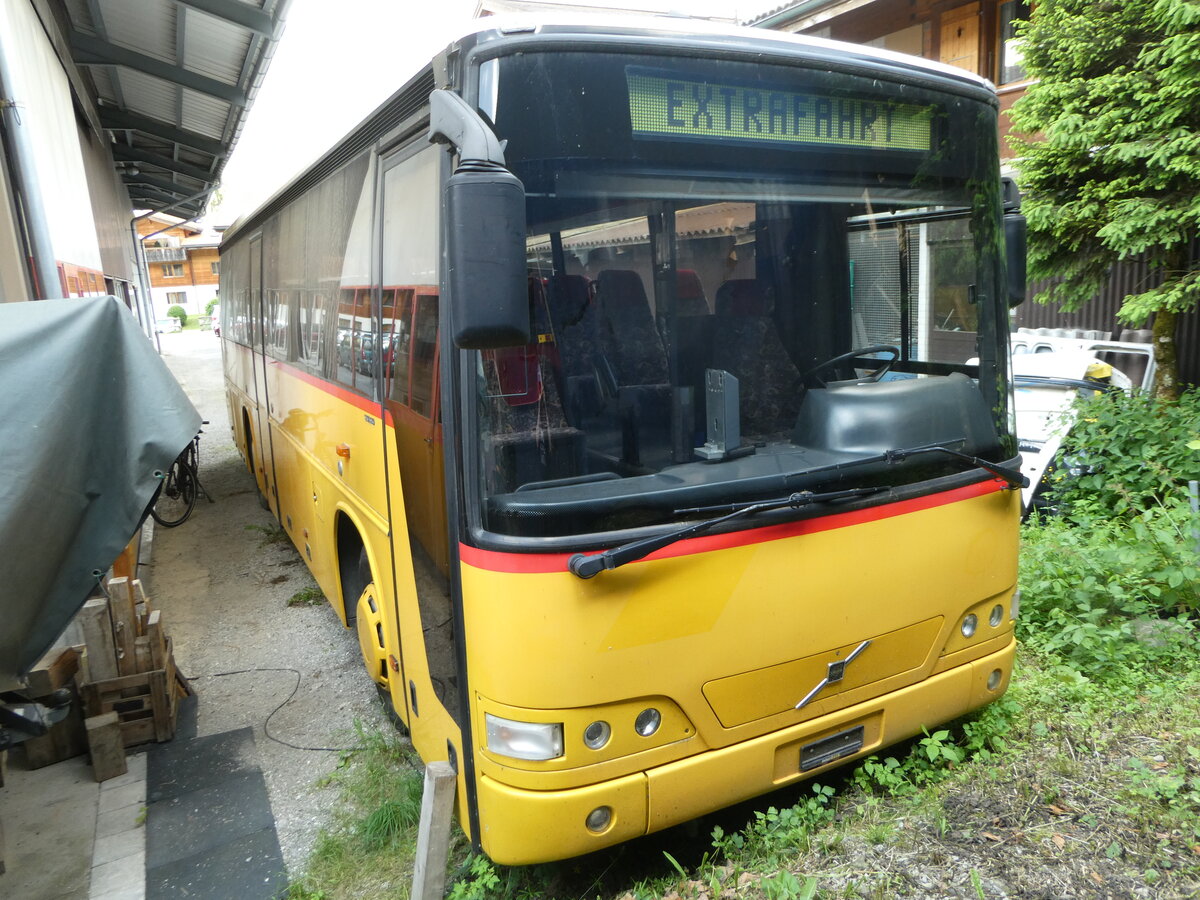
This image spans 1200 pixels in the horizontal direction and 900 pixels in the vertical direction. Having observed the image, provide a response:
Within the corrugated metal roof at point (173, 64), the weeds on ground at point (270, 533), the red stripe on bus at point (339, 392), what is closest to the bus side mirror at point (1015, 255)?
the red stripe on bus at point (339, 392)

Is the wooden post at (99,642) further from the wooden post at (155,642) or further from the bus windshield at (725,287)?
the bus windshield at (725,287)

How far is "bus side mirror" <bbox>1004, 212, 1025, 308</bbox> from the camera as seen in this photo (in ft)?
11.5

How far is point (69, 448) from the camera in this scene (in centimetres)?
301

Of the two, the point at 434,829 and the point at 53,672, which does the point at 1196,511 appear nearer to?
the point at 434,829

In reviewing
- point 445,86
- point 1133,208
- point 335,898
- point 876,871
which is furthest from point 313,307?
point 1133,208

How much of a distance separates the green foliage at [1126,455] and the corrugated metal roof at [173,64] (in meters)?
8.37

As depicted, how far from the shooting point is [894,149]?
3.11 metres

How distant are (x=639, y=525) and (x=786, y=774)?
1.13 meters

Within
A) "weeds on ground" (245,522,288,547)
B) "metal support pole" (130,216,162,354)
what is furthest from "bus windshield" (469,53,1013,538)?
"metal support pole" (130,216,162,354)

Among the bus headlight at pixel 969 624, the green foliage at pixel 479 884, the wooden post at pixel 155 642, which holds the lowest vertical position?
the green foliage at pixel 479 884

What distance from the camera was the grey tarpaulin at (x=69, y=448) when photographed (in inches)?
112

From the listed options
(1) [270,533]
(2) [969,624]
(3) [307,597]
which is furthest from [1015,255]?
(1) [270,533]

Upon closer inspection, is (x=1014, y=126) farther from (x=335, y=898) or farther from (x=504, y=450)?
(x=335, y=898)

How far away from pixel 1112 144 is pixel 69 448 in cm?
827
